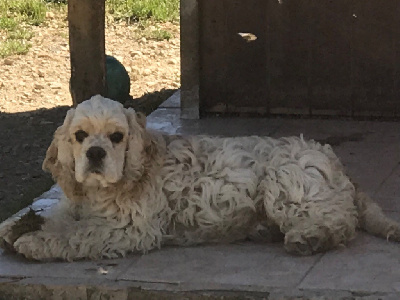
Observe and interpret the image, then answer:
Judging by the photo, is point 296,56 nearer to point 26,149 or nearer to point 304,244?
point 26,149

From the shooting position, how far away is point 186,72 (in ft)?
30.2

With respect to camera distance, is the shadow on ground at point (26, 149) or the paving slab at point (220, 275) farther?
the shadow on ground at point (26, 149)

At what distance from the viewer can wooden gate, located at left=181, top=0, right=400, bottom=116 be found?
889cm

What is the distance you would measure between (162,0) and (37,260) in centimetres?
910

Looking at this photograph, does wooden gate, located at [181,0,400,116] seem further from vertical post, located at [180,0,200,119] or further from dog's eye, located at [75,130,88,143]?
dog's eye, located at [75,130,88,143]

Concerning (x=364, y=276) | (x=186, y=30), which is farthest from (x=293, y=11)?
(x=364, y=276)

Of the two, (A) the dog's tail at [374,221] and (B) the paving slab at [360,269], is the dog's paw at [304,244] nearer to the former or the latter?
(B) the paving slab at [360,269]

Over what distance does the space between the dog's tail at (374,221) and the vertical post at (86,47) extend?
2.37 metres

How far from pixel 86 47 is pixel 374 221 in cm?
264

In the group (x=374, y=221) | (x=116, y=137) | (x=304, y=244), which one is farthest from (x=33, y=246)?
(x=374, y=221)

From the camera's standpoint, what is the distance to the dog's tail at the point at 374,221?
575cm

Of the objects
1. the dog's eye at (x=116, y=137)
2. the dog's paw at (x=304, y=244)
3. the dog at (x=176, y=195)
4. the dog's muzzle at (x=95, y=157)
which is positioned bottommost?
the dog's paw at (x=304, y=244)

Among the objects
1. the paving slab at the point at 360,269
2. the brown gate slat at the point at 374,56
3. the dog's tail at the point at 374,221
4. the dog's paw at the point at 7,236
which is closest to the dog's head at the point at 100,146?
the dog's paw at the point at 7,236

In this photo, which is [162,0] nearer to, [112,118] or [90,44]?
[90,44]
